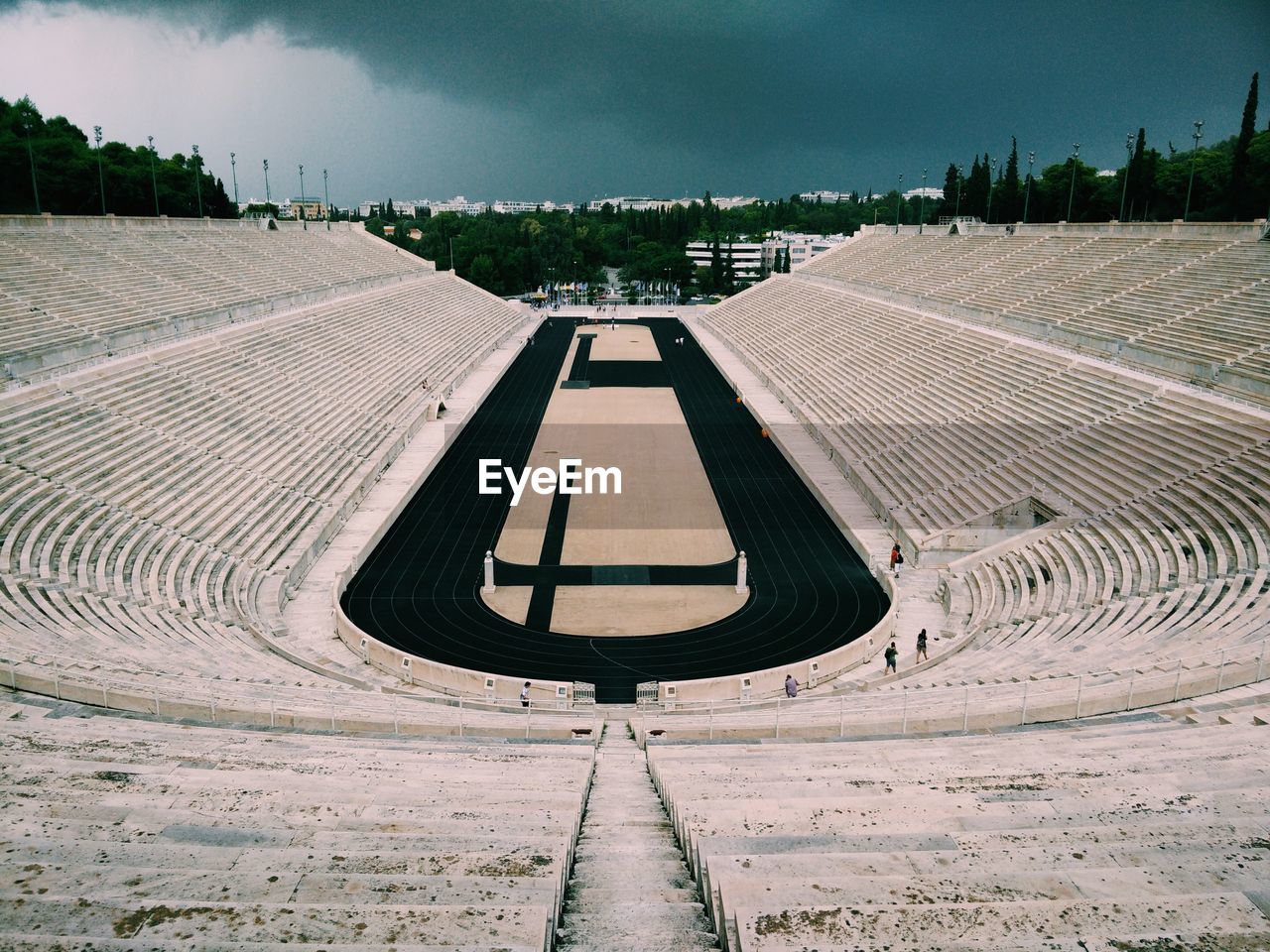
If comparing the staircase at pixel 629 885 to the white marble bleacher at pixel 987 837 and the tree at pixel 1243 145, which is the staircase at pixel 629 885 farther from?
the tree at pixel 1243 145

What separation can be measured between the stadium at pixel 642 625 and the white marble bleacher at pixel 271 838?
5 centimetres

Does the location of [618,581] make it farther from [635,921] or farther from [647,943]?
[647,943]

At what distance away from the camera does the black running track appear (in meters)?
16.6

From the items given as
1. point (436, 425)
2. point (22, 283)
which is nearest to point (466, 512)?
point (436, 425)

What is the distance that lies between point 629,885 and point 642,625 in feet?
36.6

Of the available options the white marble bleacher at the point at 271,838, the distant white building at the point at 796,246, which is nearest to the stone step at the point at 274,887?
the white marble bleacher at the point at 271,838

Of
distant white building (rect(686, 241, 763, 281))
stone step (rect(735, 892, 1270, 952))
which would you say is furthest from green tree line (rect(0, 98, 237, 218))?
distant white building (rect(686, 241, 763, 281))

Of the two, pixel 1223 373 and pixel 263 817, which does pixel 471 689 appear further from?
pixel 1223 373

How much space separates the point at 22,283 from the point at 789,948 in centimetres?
3056

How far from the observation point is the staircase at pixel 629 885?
6.00m

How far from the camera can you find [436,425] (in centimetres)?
3362

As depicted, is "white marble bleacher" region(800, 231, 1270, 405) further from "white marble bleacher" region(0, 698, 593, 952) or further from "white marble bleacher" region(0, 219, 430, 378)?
"white marble bleacher" region(0, 219, 430, 378)

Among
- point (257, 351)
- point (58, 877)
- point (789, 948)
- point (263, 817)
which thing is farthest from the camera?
point (257, 351)

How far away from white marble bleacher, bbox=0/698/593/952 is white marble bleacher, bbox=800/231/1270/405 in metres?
19.6
